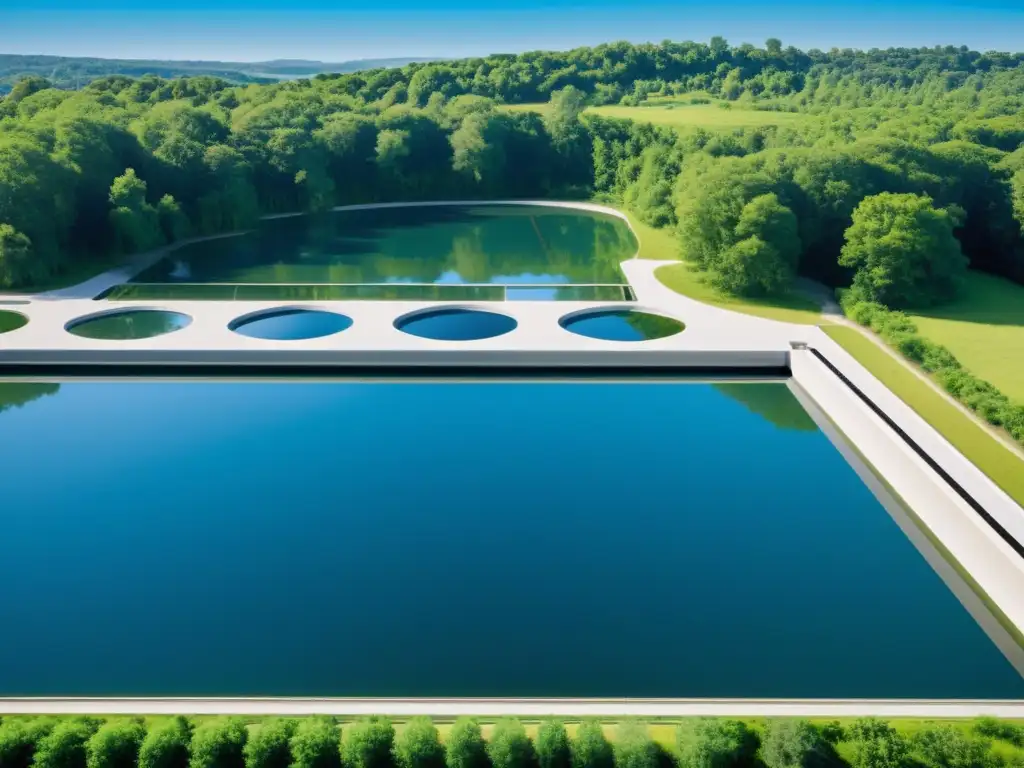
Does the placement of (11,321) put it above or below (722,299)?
below

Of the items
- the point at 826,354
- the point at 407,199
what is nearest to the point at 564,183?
the point at 407,199

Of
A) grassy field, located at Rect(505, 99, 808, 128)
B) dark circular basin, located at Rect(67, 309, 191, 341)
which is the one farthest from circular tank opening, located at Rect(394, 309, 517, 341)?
grassy field, located at Rect(505, 99, 808, 128)

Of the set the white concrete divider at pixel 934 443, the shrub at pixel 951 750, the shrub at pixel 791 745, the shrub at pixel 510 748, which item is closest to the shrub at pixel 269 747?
the shrub at pixel 510 748

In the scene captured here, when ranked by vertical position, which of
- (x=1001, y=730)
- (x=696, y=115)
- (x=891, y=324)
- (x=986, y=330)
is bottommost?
(x=1001, y=730)

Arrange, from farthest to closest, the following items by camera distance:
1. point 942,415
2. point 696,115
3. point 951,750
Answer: point 696,115 < point 942,415 < point 951,750

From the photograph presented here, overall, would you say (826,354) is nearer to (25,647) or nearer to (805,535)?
(805,535)

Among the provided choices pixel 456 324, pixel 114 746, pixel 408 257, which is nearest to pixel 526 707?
pixel 114 746

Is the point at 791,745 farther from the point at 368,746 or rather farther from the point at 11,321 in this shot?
the point at 11,321

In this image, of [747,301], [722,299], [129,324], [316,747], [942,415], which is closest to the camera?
[316,747]

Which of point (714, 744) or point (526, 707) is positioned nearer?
point (714, 744)
